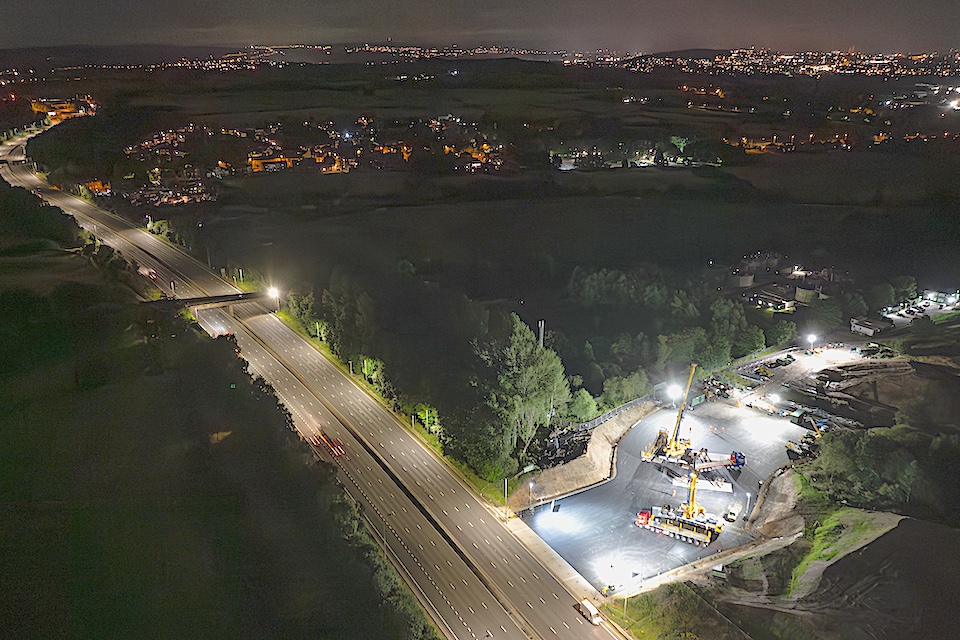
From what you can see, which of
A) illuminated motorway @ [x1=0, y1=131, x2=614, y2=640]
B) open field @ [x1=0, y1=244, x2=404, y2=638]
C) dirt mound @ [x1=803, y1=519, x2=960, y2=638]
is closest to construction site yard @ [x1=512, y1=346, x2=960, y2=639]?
dirt mound @ [x1=803, y1=519, x2=960, y2=638]

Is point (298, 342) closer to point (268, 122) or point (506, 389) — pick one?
point (506, 389)

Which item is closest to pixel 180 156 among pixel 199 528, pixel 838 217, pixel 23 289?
pixel 23 289

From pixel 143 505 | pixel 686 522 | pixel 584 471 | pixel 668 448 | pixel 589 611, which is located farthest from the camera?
pixel 668 448

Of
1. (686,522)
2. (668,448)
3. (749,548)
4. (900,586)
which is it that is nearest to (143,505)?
(686,522)

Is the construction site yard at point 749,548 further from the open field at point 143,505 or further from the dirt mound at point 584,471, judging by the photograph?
the open field at point 143,505

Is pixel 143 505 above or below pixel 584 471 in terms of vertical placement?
above

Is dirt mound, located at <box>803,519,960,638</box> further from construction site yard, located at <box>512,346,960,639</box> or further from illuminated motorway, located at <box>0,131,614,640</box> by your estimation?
illuminated motorway, located at <box>0,131,614,640</box>

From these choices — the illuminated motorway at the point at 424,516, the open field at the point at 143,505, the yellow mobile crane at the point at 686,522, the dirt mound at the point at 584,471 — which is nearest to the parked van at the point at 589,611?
the illuminated motorway at the point at 424,516

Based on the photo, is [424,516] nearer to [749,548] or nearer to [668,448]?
[668,448]

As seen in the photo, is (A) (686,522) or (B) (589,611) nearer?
(B) (589,611)
